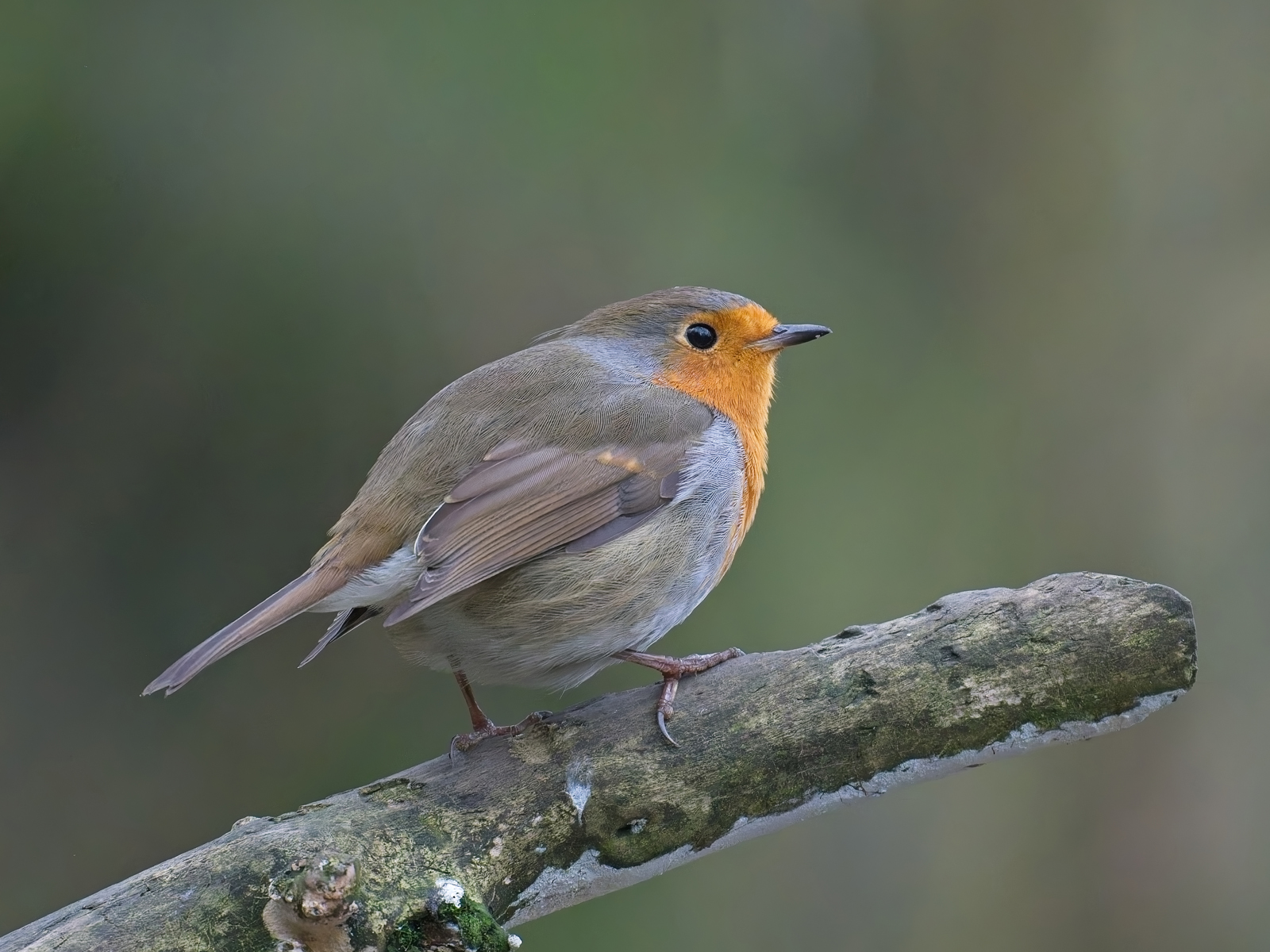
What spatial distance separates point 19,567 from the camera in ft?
13.8

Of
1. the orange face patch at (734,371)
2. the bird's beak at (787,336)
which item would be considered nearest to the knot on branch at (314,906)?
the orange face patch at (734,371)

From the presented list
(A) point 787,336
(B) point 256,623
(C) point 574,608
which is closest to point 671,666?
(C) point 574,608

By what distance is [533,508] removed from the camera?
117 inches

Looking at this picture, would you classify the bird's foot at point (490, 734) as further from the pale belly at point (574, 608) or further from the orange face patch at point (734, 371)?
the orange face patch at point (734, 371)

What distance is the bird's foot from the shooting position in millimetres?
2828

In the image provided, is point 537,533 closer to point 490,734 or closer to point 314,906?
point 490,734

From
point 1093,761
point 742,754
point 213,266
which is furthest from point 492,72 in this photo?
point 1093,761

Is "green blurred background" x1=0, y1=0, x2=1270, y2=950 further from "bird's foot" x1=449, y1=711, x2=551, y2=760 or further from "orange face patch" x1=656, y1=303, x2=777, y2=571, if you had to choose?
"bird's foot" x1=449, y1=711, x2=551, y2=760

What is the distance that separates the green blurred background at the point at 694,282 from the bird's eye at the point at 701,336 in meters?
1.10

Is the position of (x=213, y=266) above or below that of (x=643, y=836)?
above

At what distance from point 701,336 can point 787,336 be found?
0.83 feet

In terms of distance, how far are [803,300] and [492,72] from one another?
1.54 metres

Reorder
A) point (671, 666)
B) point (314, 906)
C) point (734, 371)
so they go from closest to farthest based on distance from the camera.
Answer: point (314, 906) → point (671, 666) → point (734, 371)

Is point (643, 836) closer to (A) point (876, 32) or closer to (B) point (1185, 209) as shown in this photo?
(A) point (876, 32)
